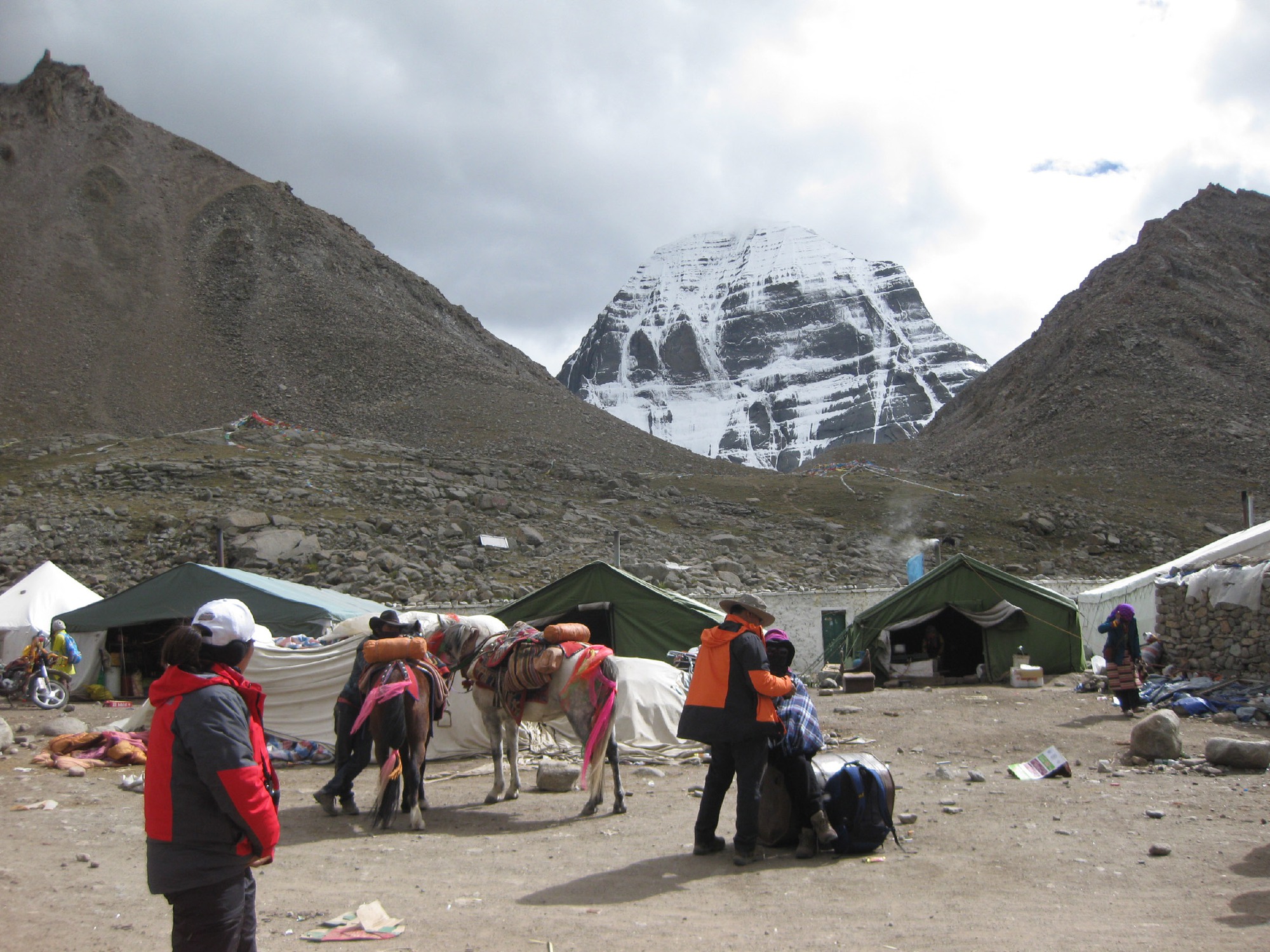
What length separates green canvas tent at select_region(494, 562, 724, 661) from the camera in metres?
14.8

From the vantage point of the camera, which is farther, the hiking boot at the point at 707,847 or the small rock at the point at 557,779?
the small rock at the point at 557,779

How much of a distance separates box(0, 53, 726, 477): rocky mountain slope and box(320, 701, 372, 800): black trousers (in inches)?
1899

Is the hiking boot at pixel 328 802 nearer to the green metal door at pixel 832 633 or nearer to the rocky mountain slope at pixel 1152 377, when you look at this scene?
the green metal door at pixel 832 633

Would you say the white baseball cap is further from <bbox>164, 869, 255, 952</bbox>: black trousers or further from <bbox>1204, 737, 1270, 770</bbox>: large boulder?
<bbox>1204, 737, 1270, 770</bbox>: large boulder

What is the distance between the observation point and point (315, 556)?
2977 centimetres

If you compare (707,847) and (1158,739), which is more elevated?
(1158,739)

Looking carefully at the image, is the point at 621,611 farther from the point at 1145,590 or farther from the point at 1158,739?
the point at 1145,590

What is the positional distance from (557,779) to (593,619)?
244 inches

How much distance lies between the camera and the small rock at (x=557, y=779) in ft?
30.6

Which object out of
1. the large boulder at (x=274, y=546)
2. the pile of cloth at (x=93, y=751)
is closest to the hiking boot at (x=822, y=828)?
the pile of cloth at (x=93, y=751)

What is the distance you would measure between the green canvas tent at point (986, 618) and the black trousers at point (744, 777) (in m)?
14.1

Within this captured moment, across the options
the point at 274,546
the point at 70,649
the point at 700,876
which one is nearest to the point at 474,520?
the point at 274,546

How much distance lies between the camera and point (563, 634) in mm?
8688

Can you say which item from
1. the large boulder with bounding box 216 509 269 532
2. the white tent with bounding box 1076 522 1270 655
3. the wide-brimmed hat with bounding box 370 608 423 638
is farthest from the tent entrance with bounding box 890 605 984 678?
Result: the large boulder with bounding box 216 509 269 532
